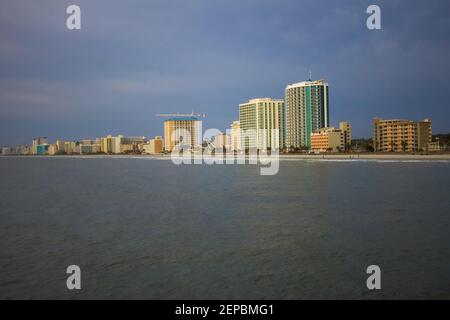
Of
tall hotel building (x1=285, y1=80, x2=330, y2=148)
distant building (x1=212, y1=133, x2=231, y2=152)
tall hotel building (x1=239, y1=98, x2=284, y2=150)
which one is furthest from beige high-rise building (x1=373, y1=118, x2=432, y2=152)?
distant building (x1=212, y1=133, x2=231, y2=152)

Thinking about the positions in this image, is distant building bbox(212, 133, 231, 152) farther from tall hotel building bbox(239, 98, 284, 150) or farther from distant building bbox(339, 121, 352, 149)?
distant building bbox(339, 121, 352, 149)

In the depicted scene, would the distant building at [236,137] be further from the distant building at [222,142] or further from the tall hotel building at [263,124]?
the distant building at [222,142]

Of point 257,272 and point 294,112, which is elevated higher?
point 294,112

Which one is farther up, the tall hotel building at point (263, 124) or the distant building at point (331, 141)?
the tall hotel building at point (263, 124)

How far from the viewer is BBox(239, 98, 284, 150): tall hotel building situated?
159 meters

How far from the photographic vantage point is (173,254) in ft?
35.5

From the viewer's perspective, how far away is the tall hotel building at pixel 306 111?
150 m

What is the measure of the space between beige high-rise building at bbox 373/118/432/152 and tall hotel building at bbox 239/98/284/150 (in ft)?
157

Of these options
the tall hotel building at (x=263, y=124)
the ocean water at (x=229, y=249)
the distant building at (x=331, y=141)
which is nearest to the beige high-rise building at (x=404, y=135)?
the distant building at (x=331, y=141)

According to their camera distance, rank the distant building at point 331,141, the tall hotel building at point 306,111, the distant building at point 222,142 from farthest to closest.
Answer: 1. the distant building at point 222,142
2. the tall hotel building at point 306,111
3. the distant building at point 331,141

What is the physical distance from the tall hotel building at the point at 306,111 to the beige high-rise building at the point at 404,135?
33.3m
